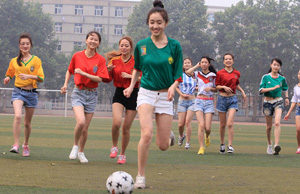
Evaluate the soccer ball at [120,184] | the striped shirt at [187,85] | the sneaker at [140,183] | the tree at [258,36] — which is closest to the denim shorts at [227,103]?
the striped shirt at [187,85]

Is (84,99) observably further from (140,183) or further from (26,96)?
(140,183)

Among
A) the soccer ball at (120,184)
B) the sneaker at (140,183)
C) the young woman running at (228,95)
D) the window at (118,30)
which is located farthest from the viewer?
the window at (118,30)

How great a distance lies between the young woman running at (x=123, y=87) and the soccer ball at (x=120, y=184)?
3394 mm

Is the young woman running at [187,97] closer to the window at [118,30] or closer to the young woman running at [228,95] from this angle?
the young woman running at [228,95]

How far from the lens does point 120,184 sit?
6.02 metres

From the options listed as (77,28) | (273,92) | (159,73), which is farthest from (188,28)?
(159,73)

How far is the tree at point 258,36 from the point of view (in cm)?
6109

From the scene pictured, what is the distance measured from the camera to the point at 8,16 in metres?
61.6

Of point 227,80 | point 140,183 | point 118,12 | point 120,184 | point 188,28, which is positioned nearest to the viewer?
point 120,184

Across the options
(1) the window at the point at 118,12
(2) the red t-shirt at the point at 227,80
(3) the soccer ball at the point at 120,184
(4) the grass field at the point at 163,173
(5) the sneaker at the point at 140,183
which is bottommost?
(4) the grass field at the point at 163,173

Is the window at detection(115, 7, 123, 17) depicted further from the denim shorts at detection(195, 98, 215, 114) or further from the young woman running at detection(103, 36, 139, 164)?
the young woman running at detection(103, 36, 139, 164)

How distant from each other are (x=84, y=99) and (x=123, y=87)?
0.74 metres

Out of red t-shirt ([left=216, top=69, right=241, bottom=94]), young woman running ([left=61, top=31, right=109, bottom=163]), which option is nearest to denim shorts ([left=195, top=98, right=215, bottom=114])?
red t-shirt ([left=216, top=69, right=241, bottom=94])

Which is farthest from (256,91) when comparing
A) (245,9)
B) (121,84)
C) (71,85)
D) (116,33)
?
(121,84)
